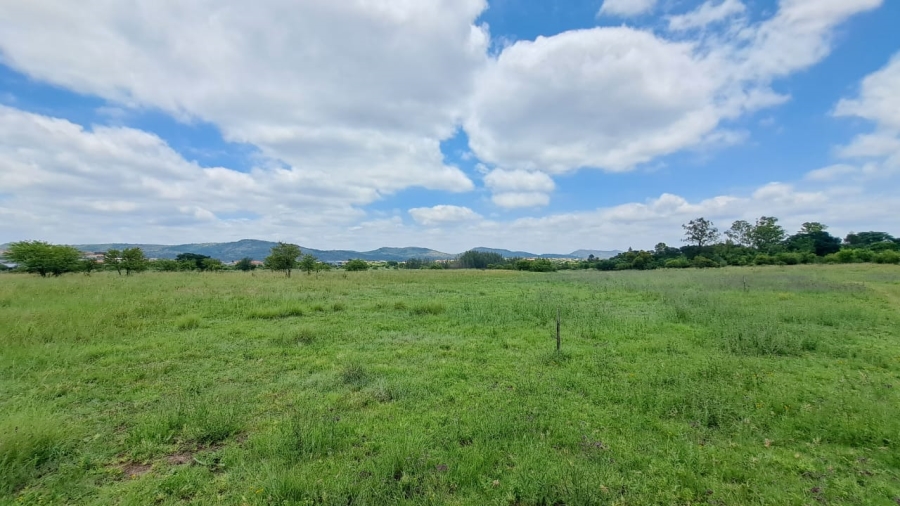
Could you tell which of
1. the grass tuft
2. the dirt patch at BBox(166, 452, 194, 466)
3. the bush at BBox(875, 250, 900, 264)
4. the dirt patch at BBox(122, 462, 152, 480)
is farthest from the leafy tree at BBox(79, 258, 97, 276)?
the bush at BBox(875, 250, 900, 264)

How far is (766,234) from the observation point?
74.6 meters

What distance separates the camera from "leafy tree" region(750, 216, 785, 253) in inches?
2908

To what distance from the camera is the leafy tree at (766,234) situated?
73875 mm

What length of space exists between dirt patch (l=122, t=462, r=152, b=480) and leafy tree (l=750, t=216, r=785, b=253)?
95.4 metres

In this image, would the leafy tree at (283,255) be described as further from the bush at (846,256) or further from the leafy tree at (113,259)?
the bush at (846,256)

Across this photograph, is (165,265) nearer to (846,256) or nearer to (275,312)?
(275,312)

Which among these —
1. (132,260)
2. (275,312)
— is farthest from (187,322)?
(132,260)

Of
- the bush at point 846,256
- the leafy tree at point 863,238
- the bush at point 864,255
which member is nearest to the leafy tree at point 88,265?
the bush at point 864,255

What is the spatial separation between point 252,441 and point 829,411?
798cm

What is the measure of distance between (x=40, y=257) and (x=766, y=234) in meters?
107

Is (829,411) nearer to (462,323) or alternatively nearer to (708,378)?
(708,378)

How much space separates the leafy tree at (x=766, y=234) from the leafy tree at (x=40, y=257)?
339 ft

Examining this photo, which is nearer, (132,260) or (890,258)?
(132,260)

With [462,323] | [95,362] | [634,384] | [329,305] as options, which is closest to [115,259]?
[329,305]
